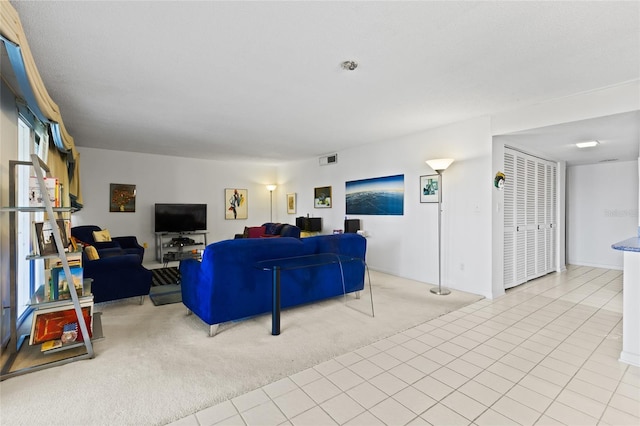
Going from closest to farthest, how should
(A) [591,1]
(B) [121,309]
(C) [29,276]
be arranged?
(A) [591,1] → (C) [29,276] → (B) [121,309]

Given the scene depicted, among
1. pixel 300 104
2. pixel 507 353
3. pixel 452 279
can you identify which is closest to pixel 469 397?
pixel 507 353

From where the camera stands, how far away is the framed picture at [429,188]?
15.6 feet

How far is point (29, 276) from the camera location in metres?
3.29

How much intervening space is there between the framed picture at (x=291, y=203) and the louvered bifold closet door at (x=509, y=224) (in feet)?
16.2

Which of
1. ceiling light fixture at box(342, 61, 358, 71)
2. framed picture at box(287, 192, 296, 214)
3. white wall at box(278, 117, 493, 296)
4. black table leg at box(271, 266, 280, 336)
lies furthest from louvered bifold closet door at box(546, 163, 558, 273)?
framed picture at box(287, 192, 296, 214)

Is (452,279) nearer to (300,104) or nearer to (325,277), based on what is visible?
(325,277)

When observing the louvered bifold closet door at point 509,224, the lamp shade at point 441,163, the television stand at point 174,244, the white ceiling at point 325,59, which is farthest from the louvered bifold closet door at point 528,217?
the television stand at point 174,244

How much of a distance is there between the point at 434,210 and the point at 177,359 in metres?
3.91

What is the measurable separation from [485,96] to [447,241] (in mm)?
2108

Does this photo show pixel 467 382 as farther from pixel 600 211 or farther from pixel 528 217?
pixel 600 211

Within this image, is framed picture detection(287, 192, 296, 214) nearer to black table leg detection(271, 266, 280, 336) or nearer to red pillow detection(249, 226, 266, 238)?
red pillow detection(249, 226, 266, 238)

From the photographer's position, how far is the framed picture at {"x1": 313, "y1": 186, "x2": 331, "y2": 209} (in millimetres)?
7031

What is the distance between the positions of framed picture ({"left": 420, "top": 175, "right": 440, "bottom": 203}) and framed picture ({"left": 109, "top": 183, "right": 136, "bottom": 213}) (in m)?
5.93

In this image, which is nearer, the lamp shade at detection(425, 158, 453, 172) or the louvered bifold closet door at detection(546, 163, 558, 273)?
the lamp shade at detection(425, 158, 453, 172)
